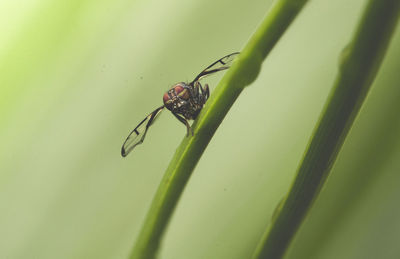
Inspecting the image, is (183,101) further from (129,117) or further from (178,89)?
(129,117)

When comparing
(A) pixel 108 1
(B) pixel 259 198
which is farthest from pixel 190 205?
(A) pixel 108 1

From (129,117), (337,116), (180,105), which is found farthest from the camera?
(129,117)

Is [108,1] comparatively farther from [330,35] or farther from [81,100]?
[330,35]

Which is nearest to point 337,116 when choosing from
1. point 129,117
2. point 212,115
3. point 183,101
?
point 212,115

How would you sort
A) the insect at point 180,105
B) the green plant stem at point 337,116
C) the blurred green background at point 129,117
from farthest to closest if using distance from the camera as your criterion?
the blurred green background at point 129,117 → the insect at point 180,105 → the green plant stem at point 337,116

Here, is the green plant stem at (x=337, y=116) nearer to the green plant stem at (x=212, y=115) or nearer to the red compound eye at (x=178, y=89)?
the green plant stem at (x=212, y=115)

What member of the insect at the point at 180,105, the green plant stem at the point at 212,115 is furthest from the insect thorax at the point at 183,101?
the green plant stem at the point at 212,115
